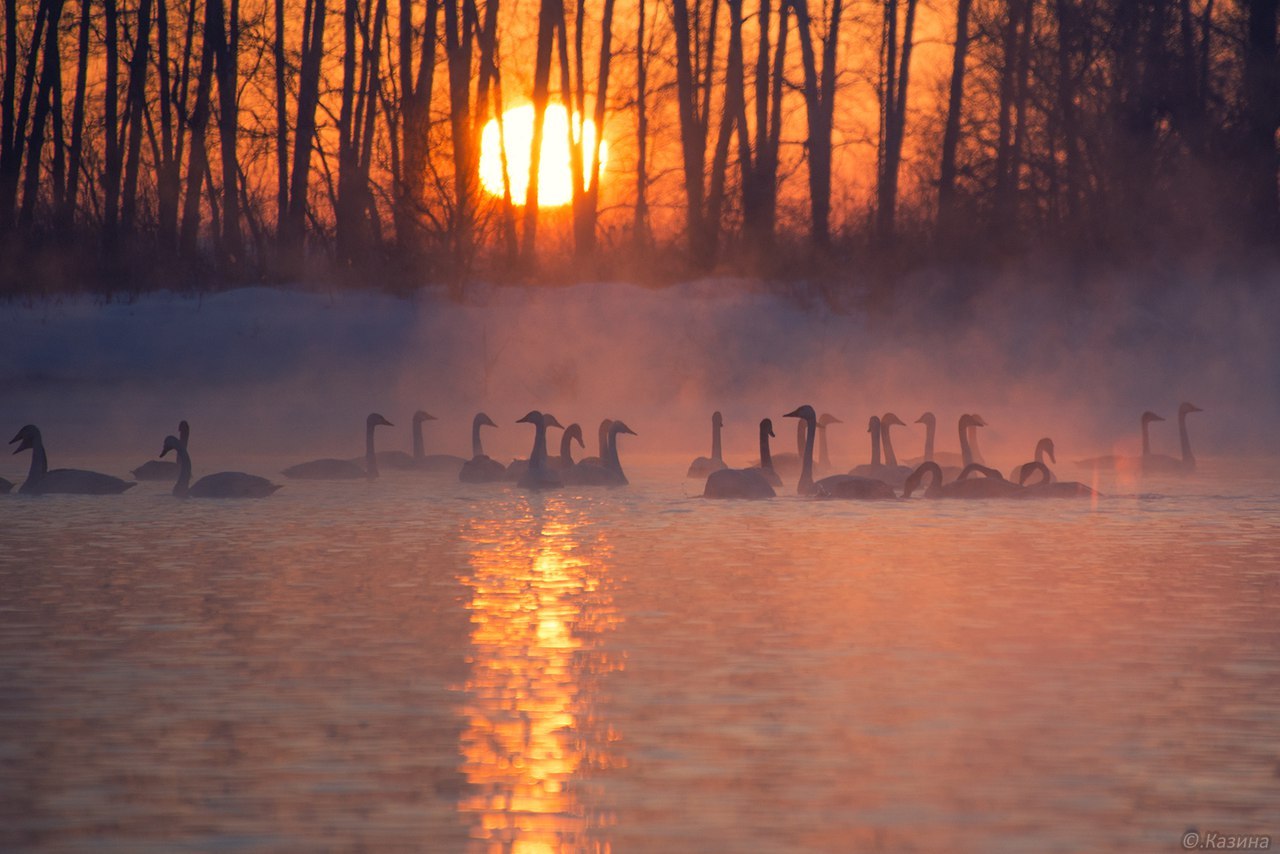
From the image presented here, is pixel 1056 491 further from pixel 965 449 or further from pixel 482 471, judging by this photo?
pixel 482 471

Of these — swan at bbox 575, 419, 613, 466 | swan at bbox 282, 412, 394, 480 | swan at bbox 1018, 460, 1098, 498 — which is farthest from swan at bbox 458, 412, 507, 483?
swan at bbox 1018, 460, 1098, 498

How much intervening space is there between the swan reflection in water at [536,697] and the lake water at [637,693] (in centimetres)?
2

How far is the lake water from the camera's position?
477 cm

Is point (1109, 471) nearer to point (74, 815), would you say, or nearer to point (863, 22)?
point (863, 22)

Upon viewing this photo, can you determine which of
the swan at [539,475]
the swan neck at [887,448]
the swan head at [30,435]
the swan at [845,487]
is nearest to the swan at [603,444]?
the swan at [539,475]

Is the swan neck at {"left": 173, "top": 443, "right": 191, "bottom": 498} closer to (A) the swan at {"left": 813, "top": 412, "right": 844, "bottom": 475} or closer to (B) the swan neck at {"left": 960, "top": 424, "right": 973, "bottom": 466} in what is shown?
(A) the swan at {"left": 813, "top": 412, "right": 844, "bottom": 475}

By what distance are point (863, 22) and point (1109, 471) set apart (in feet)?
41.9

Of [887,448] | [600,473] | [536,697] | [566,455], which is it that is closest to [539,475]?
[600,473]

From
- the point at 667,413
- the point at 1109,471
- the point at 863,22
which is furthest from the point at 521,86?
the point at 1109,471

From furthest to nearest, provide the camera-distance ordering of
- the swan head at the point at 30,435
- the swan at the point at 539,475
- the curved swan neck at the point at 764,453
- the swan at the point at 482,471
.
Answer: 1. the curved swan neck at the point at 764,453
2. the swan at the point at 482,471
3. the swan head at the point at 30,435
4. the swan at the point at 539,475

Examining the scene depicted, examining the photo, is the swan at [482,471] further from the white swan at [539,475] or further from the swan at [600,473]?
the swan at [600,473]

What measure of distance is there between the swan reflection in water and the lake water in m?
0.02

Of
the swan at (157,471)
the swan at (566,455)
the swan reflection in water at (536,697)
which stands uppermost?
the swan at (566,455)

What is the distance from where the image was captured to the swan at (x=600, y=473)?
1614cm
